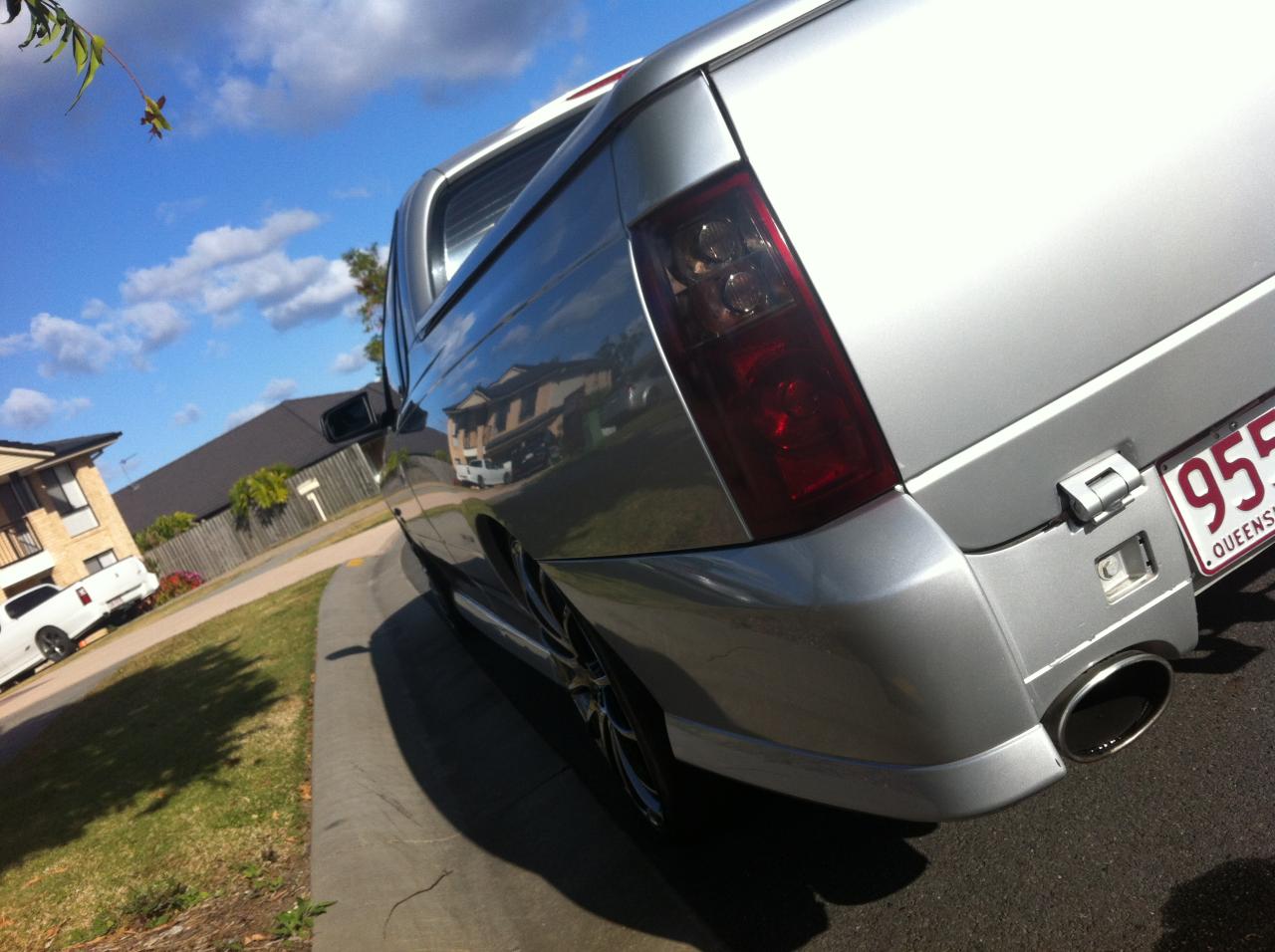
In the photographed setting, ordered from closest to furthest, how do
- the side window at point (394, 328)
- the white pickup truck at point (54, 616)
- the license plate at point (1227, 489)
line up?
the license plate at point (1227, 489), the side window at point (394, 328), the white pickup truck at point (54, 616)

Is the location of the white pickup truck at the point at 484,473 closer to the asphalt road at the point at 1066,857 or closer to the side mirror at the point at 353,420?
the asphalt road at the point at 1066,857

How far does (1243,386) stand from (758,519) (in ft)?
3.16

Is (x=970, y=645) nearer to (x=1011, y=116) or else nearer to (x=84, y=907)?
(x=1011, y=116)

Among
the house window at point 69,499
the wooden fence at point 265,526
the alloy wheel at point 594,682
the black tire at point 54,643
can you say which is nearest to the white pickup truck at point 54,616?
the black tire at point 54,643

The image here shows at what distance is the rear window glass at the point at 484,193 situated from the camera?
410 centimetres

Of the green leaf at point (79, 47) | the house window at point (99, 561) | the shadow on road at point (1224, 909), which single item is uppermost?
the house window at point (99, 561)

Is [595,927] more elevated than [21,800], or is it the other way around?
[21,800]

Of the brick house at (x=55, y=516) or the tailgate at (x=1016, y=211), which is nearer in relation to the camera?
the tailgate at (x=1016, y=211)

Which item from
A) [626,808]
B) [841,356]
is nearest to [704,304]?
[841,356]

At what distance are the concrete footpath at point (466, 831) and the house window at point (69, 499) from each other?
A: 36407 millimetres

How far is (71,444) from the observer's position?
Result: 3847 cm

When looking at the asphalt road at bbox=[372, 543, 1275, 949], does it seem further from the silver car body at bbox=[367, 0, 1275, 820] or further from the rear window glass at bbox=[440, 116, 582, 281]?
the rear window glass at bbox=[440, 116, 582, 281]

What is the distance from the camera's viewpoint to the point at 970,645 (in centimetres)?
170

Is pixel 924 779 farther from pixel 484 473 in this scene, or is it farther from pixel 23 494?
pixel 23 494
